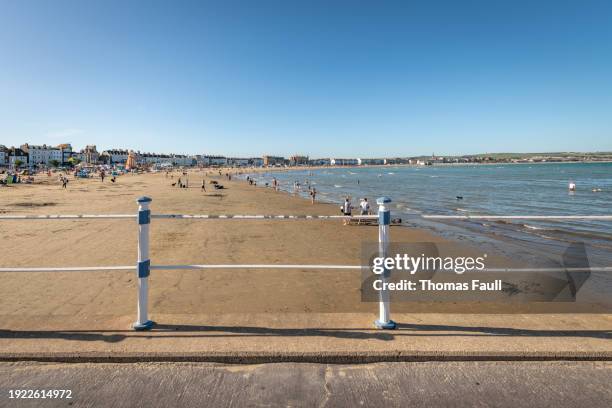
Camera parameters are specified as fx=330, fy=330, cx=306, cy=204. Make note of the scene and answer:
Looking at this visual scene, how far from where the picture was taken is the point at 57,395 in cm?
249

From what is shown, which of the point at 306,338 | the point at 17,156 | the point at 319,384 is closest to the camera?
the point at 319,384

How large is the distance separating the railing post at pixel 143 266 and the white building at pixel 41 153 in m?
190

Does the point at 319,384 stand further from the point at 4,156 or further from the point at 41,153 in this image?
the point at 41,153

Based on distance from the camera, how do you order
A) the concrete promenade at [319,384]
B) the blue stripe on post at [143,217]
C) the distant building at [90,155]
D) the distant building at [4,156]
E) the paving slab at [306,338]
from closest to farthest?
the concrete promenade at [319,384], the paving slab at [306,338], the blue stripe on post at [143,217], the distant building at [4,156], the distant building at [90,155]

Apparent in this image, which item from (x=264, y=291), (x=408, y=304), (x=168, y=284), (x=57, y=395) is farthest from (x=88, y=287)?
(x=408, y=304)

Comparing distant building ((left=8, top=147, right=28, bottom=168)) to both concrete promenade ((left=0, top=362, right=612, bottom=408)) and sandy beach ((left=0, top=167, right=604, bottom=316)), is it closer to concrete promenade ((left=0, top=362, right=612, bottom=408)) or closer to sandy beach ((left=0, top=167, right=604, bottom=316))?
sandy beach ((left=0, top=167, right=604, bottom=316))

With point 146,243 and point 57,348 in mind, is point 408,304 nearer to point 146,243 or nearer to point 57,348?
point 146,243

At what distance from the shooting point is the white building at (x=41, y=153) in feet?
506

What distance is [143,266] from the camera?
3.49m

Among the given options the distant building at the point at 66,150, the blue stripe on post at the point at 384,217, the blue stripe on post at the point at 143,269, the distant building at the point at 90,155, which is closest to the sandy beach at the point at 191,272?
the blue stripe on post at the point at 143,269

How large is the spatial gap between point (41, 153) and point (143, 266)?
204 metres

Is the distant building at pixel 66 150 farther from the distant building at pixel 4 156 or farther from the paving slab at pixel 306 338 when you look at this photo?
the paving slab at pixel 306 338

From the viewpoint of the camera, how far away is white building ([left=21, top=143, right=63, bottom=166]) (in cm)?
15425

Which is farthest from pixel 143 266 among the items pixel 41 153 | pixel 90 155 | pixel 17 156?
pixel 90 155
